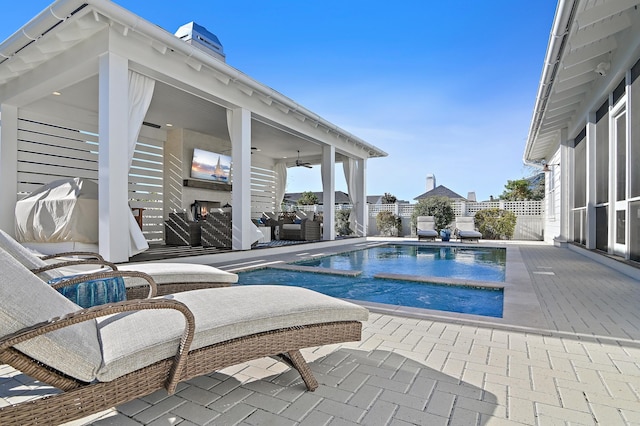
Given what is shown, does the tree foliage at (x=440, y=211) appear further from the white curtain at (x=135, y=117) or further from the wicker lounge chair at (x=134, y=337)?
the wicker lounge chair at (x=134, y=337)

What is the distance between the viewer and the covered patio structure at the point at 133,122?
186 inches

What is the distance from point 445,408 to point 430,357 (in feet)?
1.85

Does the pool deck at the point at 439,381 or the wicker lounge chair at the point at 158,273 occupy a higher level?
the wicker lounge chair at the point at 158,273

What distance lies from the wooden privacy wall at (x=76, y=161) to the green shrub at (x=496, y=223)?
11187mm

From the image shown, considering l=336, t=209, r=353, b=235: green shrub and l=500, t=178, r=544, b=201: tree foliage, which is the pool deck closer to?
l=336, t=209, r=353, b=235: green shrub

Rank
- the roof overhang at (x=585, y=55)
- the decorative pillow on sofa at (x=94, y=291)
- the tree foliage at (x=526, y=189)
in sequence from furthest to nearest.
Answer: the tree foliage at (x=526, y=189)
the roof overhang at (x=585, y=55)
the decorative pillow on sofa at (x=94, y=291)

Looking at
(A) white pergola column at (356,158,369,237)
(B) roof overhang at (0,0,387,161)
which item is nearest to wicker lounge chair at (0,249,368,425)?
(B) roof overhang at (0,0,387,161)

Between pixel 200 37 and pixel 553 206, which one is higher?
pixel 200 37

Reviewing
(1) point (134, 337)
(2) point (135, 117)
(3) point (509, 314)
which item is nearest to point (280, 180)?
(2) point (135, 117)

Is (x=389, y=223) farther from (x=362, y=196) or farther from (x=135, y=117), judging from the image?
(x=135, y=117)

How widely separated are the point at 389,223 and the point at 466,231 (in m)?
3.80

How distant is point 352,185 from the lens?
472 inches

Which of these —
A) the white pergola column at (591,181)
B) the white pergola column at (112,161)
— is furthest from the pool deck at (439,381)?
the white pergola column at (591,181)

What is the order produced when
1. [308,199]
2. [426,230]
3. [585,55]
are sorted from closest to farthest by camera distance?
[585,55]
[426,230]
[308,199]
